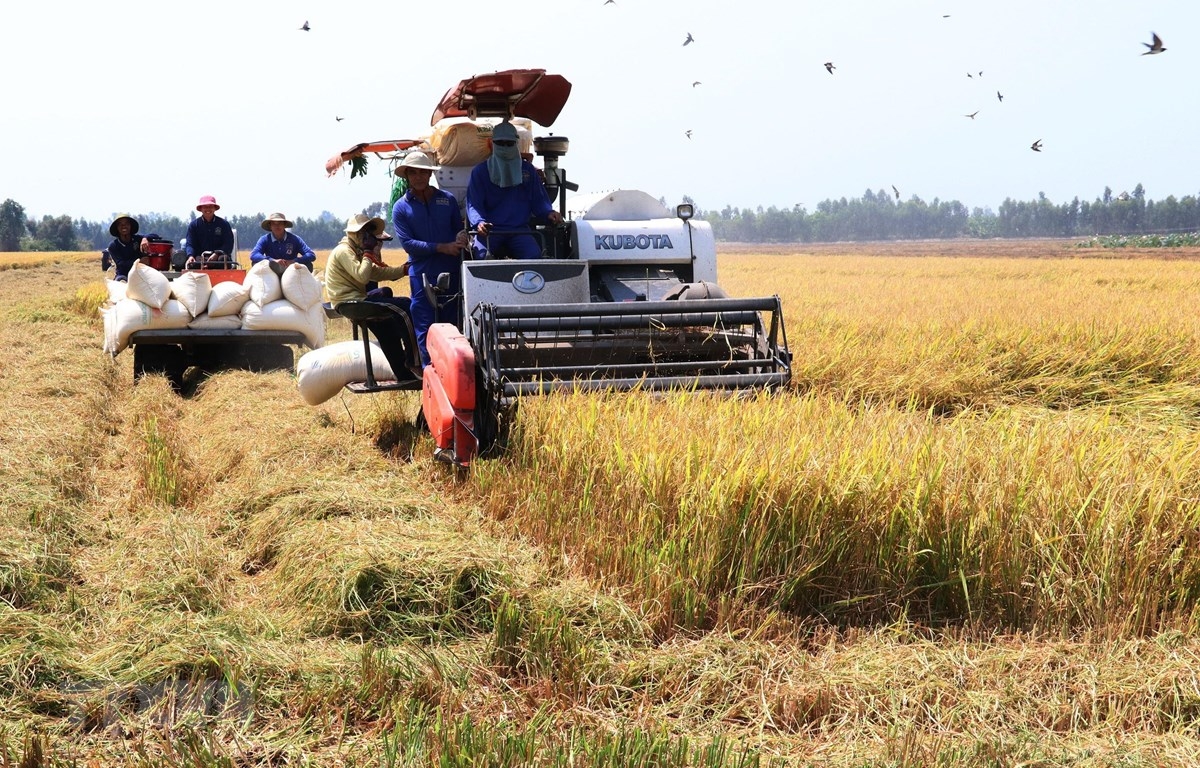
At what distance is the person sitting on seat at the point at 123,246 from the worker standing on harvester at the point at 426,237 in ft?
18.5

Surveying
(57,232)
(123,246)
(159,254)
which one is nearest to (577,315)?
(159,254)

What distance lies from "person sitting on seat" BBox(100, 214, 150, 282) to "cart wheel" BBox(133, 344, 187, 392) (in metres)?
2.18

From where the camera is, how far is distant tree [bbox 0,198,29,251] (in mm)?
82312

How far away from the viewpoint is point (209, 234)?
11523 mm

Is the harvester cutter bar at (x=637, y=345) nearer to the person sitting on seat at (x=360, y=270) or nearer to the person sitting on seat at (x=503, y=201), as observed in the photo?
the person sitting on seat at (x=503, y=201)

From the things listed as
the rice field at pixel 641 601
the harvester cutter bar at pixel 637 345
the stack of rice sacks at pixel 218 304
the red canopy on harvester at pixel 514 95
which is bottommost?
the rice field at pixel 641 601

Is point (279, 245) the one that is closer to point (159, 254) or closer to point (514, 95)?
point (159, 254)

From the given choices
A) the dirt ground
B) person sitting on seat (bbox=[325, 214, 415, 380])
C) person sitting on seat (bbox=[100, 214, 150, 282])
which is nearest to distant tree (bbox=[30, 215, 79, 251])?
the dirt ground

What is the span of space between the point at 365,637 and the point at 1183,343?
9084 millimetres

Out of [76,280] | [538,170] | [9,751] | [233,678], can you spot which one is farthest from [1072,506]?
[76,280]

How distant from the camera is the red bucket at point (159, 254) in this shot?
10631 millimetres

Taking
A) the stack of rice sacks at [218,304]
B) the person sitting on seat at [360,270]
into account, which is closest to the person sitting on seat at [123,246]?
the stack of rice sacks at [218,304]

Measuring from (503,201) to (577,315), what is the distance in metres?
1.68

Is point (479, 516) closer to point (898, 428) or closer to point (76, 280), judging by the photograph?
point (898, 428)
